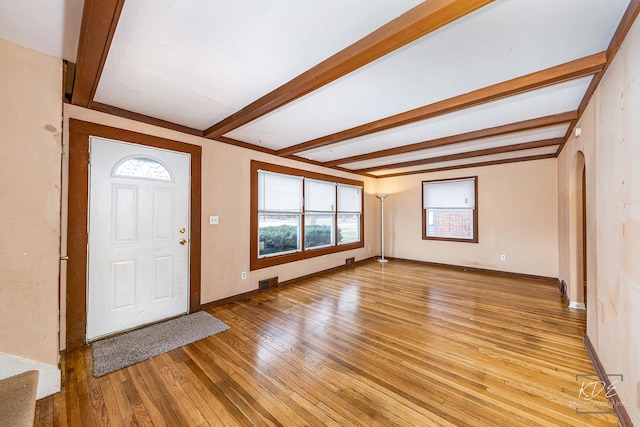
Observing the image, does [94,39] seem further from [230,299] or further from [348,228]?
[348,228]

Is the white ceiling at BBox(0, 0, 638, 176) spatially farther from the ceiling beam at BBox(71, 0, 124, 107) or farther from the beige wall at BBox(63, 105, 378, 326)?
the beige wall at BBox(63, 105, 378, 326)

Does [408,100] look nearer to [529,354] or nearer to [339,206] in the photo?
[529,354]

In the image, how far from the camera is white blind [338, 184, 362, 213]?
5.77 meters

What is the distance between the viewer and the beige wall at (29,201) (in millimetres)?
1669

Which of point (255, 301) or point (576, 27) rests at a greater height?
point (576, 27)

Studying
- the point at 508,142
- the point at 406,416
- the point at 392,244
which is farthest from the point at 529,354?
the point at 392,244

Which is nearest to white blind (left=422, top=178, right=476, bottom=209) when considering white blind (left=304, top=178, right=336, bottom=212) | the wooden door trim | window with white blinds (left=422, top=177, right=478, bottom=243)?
window with white blinds (left=422, top=177, right=478, bottom=243)

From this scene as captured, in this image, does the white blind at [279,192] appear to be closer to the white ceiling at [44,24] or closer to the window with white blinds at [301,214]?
the window with white blinds at [301,214]

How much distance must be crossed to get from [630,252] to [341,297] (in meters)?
2.96

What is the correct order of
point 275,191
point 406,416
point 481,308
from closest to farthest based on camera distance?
point 406,416 < point 481,308 < point 275,191

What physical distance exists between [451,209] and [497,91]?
3.92 meters

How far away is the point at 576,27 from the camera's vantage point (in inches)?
58.8

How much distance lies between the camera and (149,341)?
98.1 inches

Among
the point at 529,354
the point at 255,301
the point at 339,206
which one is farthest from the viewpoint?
the point at 339,206
